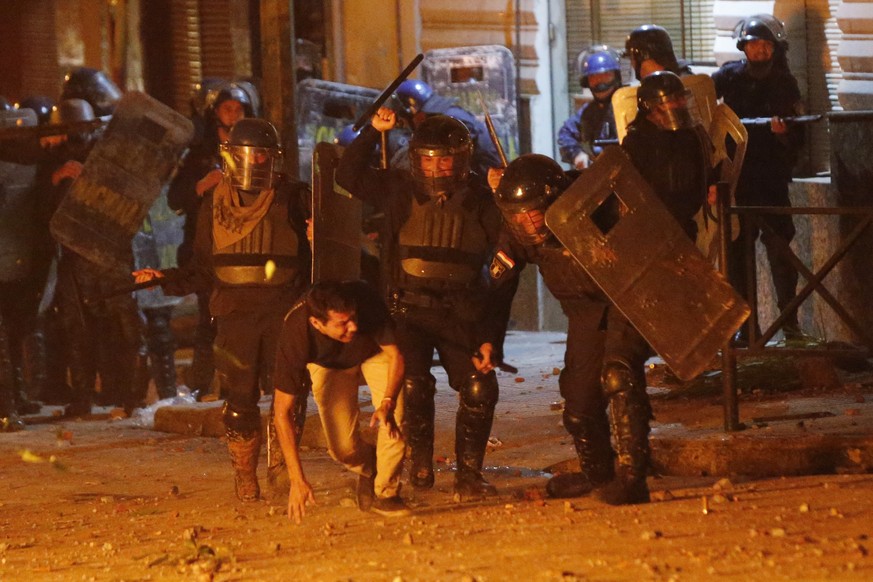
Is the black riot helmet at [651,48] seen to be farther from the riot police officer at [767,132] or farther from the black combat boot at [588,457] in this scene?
the black combat boot at [588,457]

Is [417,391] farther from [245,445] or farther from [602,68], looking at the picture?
[602,68]

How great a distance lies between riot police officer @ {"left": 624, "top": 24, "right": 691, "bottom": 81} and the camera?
10617 millimetres

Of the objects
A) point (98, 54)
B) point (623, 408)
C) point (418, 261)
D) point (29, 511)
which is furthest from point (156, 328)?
point (98, 54)

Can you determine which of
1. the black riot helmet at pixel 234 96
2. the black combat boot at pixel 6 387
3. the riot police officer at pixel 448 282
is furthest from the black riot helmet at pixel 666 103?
the black combat boot at pixel 6 387

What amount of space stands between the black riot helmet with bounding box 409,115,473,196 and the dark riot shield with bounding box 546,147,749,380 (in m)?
0.72

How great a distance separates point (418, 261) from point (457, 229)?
23 cm

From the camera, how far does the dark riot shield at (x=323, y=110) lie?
1279 centimetres

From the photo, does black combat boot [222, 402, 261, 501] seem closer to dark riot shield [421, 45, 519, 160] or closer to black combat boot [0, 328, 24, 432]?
black combat boot [0, 328, 24, 432]

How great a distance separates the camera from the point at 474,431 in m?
7.50

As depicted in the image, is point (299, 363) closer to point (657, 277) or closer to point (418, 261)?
point (418, 261)

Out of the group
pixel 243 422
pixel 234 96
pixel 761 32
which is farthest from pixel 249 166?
pixel 761 32

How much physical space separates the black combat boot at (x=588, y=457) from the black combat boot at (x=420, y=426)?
70cm

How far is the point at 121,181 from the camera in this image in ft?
35.6

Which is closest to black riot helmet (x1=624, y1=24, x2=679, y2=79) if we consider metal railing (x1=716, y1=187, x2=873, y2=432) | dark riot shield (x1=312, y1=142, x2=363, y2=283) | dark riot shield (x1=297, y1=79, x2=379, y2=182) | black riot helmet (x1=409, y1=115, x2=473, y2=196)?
metal railing (x1=716, y1=187, x2=873, y2=432)
